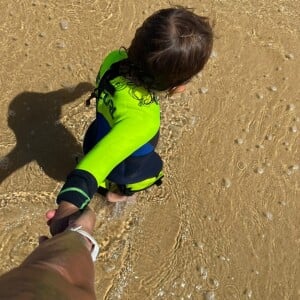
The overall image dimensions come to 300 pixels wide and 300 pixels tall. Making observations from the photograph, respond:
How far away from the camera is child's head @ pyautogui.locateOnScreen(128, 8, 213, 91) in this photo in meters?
2.05

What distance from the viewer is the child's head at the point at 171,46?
2047 mm

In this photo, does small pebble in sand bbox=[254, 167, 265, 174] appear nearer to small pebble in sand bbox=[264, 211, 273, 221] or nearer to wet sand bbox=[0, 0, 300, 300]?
wet sand bbox=[0, 0, 300, 300]

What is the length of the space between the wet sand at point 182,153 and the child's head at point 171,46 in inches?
49.9

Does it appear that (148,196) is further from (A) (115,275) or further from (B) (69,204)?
(B) (69,204)

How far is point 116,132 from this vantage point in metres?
2.16

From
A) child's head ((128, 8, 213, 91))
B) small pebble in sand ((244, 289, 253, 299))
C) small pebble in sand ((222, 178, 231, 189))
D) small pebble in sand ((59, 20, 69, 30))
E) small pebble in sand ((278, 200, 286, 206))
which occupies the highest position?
child's head ((128, 8, 213, 91))

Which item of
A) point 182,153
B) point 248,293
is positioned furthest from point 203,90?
point 248,293

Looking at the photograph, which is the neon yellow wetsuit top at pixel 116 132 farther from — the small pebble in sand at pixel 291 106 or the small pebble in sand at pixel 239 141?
the small pebble in sand at pixel 291 106

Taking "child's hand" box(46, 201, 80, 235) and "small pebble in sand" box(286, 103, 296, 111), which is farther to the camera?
"small pebble in sand" box(286, 103, 296, 111)

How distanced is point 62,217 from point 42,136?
60.4 inches

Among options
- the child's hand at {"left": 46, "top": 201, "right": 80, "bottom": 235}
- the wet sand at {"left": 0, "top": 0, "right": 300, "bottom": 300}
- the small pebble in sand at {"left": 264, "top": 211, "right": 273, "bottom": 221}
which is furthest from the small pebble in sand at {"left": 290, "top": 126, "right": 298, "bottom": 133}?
the child's hand at {"left": 46, "top": 201, "right": 80, "bottom": 235}

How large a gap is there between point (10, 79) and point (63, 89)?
351 millimetres

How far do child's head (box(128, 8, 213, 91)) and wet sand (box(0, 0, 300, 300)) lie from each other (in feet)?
4.16

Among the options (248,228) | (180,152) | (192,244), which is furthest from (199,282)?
(180,152)
